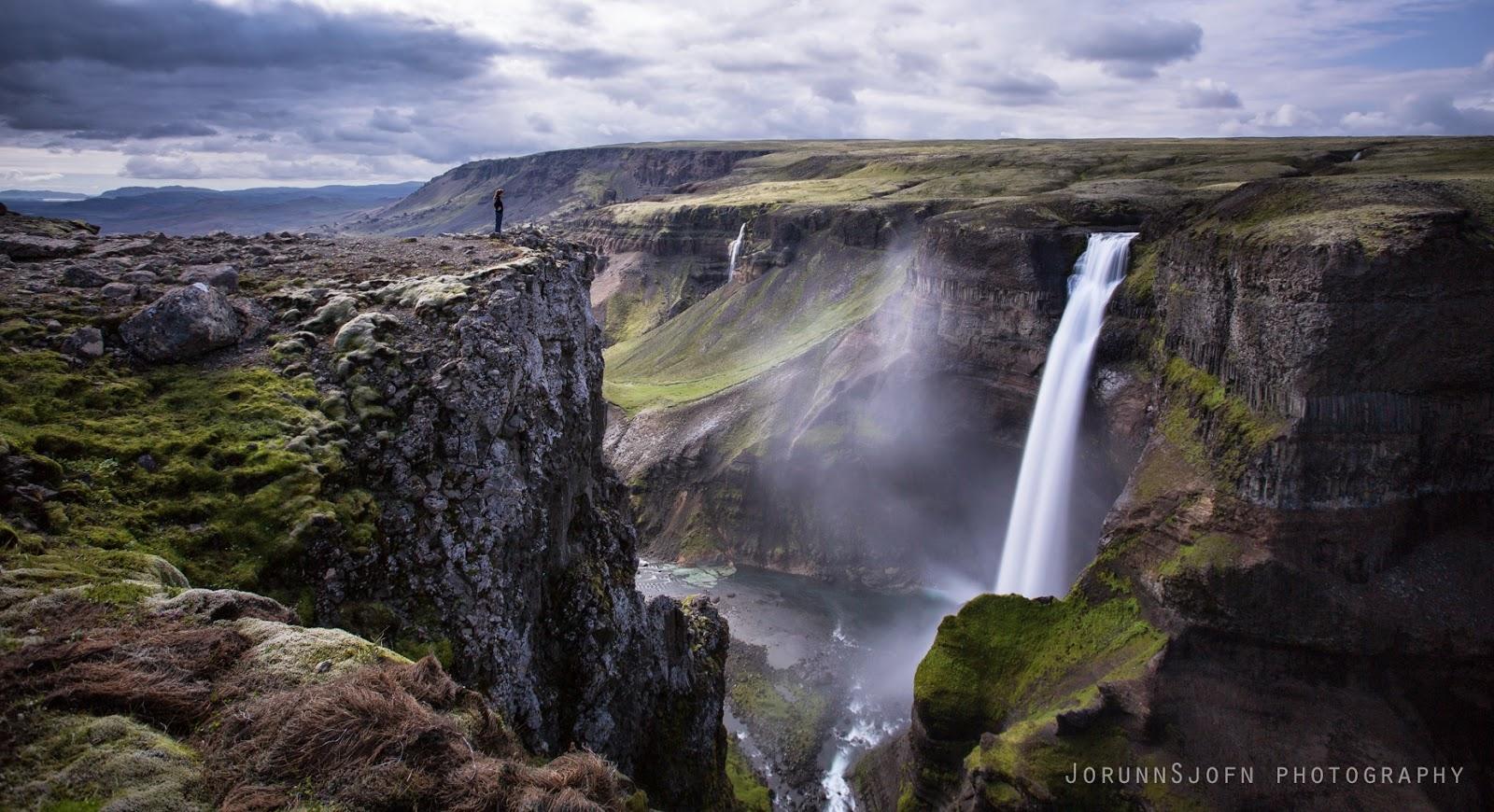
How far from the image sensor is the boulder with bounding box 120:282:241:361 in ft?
53.9

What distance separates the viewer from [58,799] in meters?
6.79

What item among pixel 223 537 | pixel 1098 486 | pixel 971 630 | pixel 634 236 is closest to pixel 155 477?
pixel 223 537

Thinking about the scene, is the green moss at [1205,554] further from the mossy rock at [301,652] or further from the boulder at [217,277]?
the boulder at [217,277]

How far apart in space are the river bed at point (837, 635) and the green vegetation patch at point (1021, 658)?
7.19 meters

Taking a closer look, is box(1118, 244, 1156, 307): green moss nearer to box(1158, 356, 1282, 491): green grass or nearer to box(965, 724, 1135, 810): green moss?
box(1158, 356, 1282, 491): green grass

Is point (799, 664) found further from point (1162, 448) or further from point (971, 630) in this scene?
point (1162, 448)

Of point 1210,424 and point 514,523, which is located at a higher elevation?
point 514,523

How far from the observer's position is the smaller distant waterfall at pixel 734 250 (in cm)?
12136

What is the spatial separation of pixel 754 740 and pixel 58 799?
118ft

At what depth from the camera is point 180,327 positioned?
1691 cm

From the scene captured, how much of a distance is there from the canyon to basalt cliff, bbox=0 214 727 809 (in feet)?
0.38

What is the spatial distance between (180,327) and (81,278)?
4029 mm

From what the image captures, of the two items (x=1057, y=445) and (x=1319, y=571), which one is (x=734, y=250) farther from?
(x=1319, y=571)

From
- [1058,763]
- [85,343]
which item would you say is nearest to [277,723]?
[85,343]
